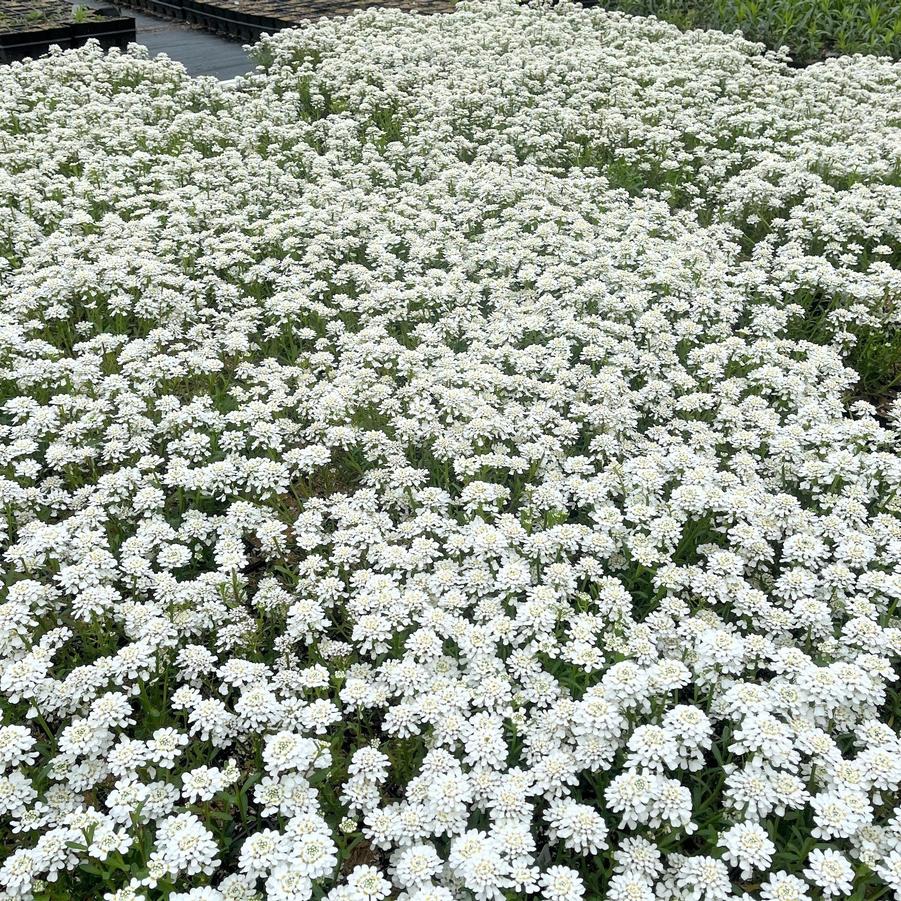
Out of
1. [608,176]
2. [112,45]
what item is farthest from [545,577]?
[112,45]

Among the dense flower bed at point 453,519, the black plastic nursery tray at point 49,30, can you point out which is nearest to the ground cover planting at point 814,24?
the dense flower bed at point 453,519

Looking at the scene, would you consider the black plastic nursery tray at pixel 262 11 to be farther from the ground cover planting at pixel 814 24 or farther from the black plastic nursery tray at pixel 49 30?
the ground cover planting at pixel 814 24

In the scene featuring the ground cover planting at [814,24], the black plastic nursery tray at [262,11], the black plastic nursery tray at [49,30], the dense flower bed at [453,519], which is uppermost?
the ground cover planting at [814,24]

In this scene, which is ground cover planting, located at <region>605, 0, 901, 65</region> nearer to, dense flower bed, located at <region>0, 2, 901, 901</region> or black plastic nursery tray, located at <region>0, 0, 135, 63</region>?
dense flower bed, located at <region>0, 2, 901, 901</region>

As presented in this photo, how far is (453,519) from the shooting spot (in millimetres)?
4586

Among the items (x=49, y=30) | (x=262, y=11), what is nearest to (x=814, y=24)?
(x=262, y=11)

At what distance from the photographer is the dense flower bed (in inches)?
120

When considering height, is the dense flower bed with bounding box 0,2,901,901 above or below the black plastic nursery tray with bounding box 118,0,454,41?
below

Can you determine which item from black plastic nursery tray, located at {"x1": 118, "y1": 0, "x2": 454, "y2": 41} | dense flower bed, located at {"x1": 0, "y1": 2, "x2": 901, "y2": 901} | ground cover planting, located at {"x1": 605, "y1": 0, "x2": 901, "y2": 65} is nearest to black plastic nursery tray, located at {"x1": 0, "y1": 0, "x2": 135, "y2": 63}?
black plastic nursery tray, located at {"x1": 118, "y1": 0, "x2": 454, "y2": 41}

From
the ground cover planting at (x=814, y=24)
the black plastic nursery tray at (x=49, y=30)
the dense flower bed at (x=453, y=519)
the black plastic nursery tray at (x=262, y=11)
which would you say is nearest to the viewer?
the dense flower bed at (x=453, y=519)

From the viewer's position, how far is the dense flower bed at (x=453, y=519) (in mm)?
3057

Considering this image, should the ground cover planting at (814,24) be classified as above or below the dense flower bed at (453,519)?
above

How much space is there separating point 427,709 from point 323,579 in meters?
1.08

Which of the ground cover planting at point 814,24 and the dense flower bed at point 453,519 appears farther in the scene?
the ground cover planting at point 814,24
